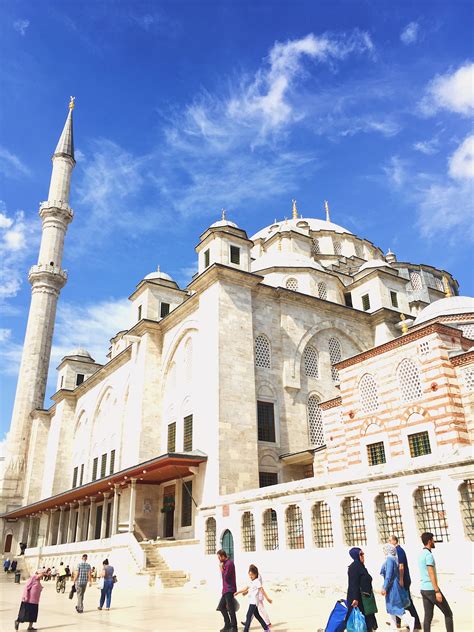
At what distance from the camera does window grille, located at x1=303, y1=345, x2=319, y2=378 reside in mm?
22041

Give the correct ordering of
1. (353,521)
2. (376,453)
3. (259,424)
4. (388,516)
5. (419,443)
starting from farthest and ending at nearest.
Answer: (259,424) → (376,453) → (419,443) → (353,521) → (388,516)

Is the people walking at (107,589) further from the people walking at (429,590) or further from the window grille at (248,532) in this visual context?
the people walking at (429,590)

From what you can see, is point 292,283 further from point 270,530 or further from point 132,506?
point 270,530

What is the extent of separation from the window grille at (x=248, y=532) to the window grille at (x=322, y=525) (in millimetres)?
2774

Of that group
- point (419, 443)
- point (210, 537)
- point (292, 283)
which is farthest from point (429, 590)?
point (292, 283)

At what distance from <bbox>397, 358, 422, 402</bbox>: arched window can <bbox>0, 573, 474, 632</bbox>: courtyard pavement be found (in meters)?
6.49

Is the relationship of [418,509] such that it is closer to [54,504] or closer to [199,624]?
[199,624]

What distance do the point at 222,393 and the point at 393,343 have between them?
631 centimetres

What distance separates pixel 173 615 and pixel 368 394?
9.15 m

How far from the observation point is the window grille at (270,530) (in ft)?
42.1

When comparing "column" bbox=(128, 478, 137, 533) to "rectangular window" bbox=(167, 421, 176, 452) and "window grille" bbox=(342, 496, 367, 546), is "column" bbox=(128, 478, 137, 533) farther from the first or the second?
"window grille" bbox=(342, 496, 367, 546)

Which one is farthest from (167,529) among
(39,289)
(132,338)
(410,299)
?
(39,289)

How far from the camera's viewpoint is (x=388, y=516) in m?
9.97

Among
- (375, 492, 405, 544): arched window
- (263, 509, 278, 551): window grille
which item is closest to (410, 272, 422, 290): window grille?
(263, 509, 278, 551): window grille
